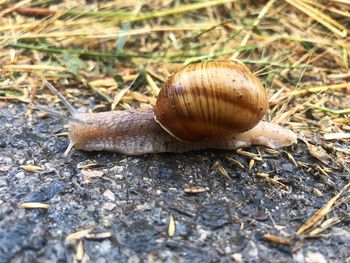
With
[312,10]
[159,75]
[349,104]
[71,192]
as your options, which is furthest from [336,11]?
[71,192]

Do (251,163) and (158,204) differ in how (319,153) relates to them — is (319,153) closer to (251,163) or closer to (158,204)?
(251,163)

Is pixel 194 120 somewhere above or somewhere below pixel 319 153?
above

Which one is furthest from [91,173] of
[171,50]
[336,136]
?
[171,50]

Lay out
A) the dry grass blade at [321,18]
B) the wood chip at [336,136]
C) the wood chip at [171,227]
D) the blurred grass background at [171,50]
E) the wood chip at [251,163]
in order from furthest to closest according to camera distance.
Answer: the dry grass blade at [321,18] → the blurred grass background at [171,50] → the wood chip at [336,136] → the wood chip at [251,163] → the wood chip at [171,227]

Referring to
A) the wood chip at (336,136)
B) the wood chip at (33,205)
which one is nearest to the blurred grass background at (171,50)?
the wood chip at (336,136)

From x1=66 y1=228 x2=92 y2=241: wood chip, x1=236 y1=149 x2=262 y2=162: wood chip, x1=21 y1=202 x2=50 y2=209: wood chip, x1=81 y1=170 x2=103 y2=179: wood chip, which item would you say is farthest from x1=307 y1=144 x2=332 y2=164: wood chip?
x1=21 y1=202 x2=50 y2=209: wood chip

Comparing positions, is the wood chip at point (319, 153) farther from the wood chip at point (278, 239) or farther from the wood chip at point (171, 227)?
the wood chip at point (171, 227)

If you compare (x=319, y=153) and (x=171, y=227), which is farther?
(x=319, y=153)
